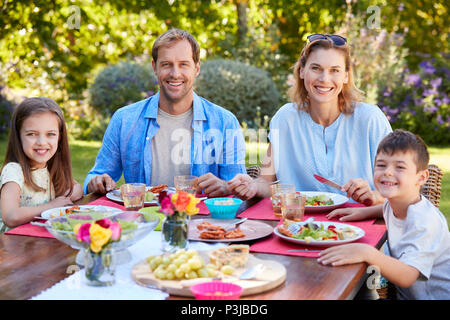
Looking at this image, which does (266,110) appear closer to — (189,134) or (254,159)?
(254,159)

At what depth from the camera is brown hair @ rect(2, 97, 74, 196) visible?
298cm

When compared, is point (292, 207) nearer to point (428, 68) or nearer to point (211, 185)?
point (211, 185)

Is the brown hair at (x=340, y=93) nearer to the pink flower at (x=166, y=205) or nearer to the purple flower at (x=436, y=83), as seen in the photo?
the pink flower at (x=166, y=205)

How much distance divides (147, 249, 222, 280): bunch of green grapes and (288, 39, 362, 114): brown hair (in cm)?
206

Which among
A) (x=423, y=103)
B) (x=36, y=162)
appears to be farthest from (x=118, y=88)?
(x=36, y=162)

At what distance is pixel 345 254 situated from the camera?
2053 mm

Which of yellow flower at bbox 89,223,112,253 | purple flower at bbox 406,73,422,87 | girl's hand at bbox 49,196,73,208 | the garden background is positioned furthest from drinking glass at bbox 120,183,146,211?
purple flower at bbox 406,73,422,87

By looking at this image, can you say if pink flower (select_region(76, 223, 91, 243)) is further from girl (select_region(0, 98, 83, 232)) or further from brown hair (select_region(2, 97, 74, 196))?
brown hair (select_region(2, 97, 74, 196))

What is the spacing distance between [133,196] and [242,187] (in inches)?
25.3

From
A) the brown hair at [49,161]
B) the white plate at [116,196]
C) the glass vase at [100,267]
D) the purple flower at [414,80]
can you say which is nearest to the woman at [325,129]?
the white plate at [116,196]

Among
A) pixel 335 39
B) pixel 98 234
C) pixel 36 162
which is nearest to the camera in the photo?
pixel 98 234

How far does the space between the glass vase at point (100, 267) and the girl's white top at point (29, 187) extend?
1.21m
